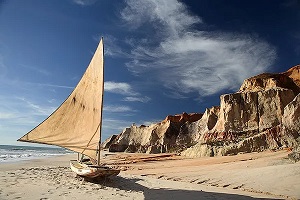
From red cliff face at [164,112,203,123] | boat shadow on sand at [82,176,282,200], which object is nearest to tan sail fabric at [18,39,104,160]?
boat shadow on sand at [82,176,282,200]

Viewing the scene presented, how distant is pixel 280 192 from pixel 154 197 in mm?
5361

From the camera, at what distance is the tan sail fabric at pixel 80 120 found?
517 inches

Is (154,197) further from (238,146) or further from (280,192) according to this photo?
(238,146)

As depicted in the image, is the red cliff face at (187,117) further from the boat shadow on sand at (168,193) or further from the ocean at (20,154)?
the boat shadow on sand at (168,193)

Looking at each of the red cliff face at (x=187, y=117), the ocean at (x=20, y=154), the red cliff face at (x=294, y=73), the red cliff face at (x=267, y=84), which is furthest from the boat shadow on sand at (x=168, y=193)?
the red cliff face at (x=294, y=73)

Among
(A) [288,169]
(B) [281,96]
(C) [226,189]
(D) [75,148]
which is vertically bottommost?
(C) [226,189]

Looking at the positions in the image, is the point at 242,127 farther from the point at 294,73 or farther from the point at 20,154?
the point at 294,73

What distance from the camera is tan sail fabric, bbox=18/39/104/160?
13.1 metres

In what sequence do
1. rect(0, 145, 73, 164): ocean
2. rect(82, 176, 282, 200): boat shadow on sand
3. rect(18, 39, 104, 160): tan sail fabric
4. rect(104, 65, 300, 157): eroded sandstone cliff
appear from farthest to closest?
1. rect(0, 145, 73, 164): ocean
2. rect(104, 65, 300, 157): eroded sandstone cliff
3. rect(18, 39, 104, 160): tan sail fabric
4. rect(82, 176, 282, 200): boat shadow on sand

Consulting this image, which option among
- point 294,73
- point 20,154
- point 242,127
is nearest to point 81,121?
point 242,127

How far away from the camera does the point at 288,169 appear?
12703mm

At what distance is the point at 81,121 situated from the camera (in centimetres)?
1412

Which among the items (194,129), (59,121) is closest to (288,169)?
(59,121)

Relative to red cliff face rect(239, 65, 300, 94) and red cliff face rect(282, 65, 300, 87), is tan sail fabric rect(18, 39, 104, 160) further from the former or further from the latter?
red cliff face rect(282, 65, 300, 87)
